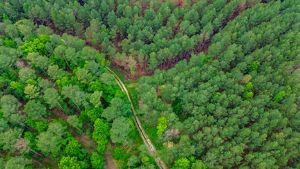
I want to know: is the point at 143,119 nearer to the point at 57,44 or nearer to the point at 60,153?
the point at 60,153

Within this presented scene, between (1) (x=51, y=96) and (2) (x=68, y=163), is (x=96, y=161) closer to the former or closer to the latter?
(2) (x=68, y=163)

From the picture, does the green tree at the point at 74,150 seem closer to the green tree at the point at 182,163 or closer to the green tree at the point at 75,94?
the green tree at the point at 75,94

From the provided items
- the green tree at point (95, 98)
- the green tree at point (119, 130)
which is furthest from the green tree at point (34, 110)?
the green tree at point (119, 130)

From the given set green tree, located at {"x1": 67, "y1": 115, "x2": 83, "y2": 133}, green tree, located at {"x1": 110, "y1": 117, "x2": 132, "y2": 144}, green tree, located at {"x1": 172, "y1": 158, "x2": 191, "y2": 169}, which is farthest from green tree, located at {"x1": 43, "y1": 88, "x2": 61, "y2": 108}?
green tree, located at {"x1": 172, "y1": 158, "x2": 191, "y2": 169}

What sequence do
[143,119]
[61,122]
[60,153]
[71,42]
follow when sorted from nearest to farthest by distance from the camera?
[60,153] < [61,122] < [143,119] < [71,42]

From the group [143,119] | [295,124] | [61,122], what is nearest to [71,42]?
[61,122]

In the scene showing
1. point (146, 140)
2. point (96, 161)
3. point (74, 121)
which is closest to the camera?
point (96, 161)

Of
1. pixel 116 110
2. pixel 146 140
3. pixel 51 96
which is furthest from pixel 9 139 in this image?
pixel 146 140

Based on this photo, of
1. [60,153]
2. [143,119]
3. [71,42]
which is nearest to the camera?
[60,153]
